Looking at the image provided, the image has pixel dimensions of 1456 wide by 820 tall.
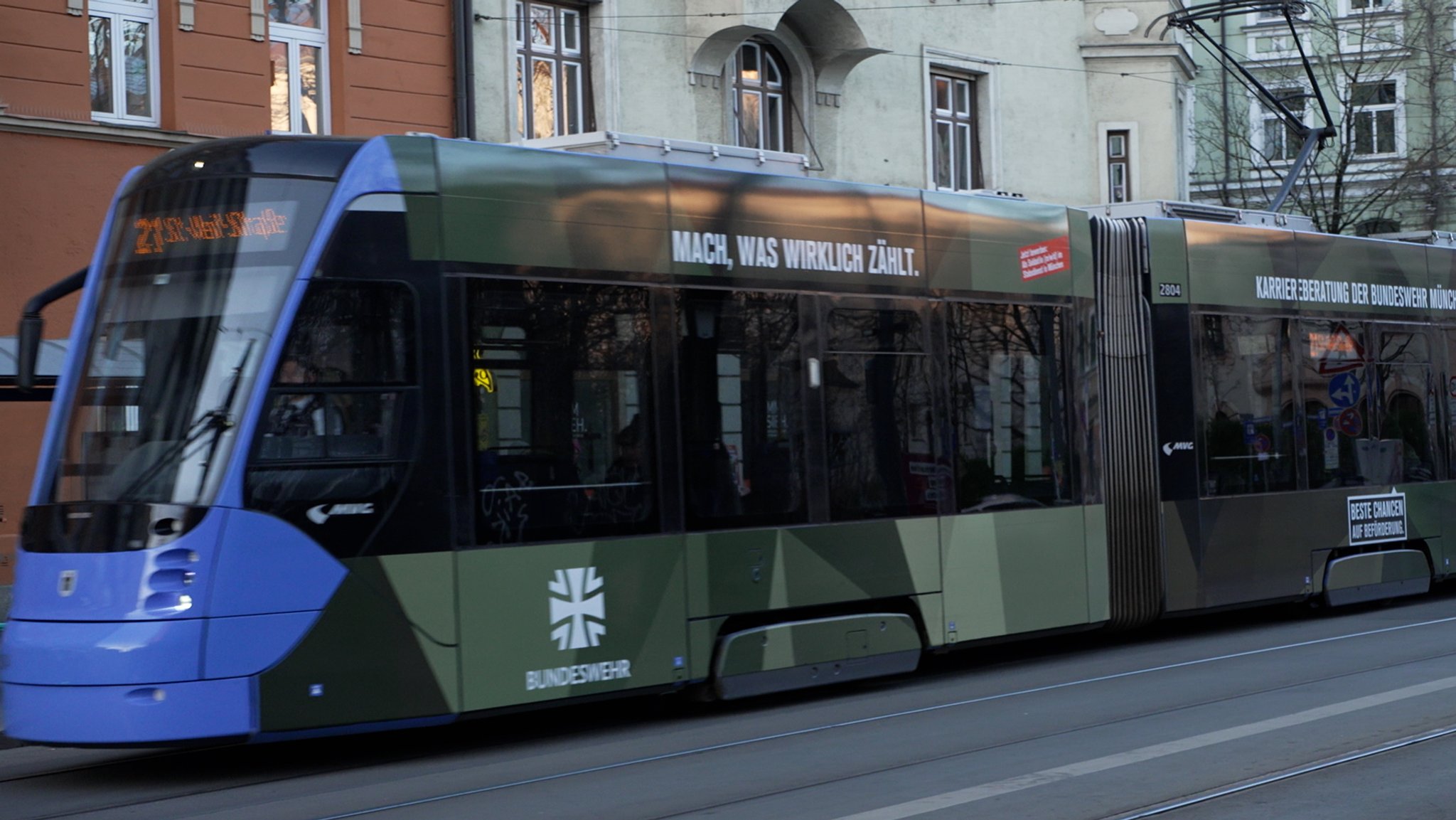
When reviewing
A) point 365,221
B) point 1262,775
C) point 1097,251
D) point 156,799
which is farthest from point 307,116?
point 1262,775

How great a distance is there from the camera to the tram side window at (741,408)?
9547 millimetres

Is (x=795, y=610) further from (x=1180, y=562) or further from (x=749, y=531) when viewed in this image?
(x=1180, y=562)

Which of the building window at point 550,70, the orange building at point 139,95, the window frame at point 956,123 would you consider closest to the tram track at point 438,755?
the orange building at point 139,95

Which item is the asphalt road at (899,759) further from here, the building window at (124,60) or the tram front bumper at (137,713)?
the building window at (124,60)

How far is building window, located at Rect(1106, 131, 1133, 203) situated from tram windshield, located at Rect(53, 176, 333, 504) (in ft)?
71.0

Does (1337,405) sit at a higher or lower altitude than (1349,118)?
lower

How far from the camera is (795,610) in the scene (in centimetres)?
1013

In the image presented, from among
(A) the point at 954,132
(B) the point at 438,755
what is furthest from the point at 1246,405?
(A) the point at 954,132

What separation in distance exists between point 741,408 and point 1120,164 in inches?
782

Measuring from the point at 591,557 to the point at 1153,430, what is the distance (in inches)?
209

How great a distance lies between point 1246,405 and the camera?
13406mm

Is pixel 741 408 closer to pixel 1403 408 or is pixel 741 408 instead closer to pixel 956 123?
pixel 1403 408

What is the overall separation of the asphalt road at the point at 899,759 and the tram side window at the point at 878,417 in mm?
1233

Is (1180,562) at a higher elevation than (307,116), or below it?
below
